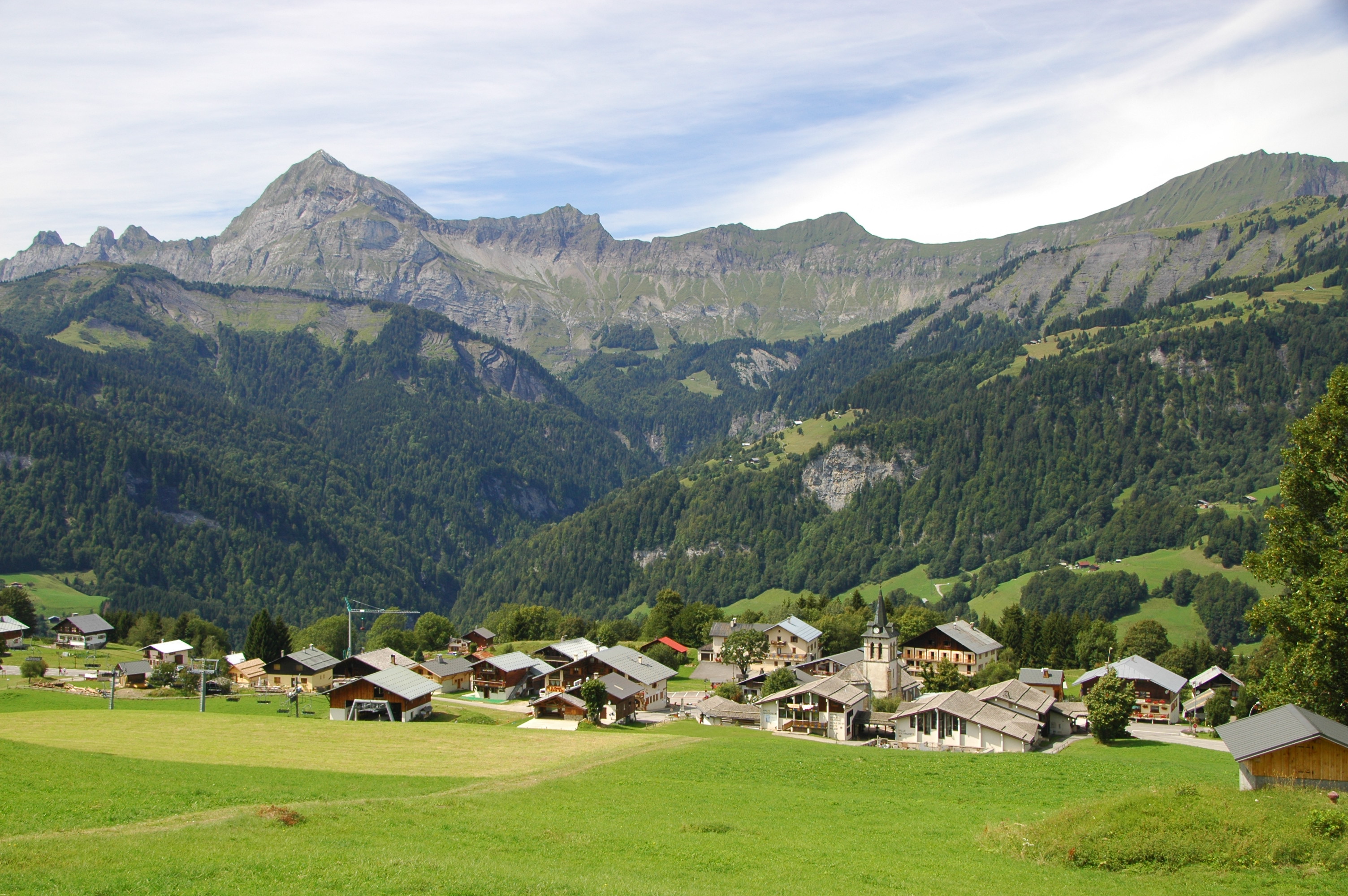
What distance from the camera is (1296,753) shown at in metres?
33.3

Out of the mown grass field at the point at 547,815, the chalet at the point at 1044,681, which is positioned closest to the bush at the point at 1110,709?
the mown grass field at the point at 547,815

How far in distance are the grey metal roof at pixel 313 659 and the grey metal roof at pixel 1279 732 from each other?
80461mm

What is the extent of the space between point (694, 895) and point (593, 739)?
3628cm

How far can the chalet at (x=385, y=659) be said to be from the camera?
93438mm

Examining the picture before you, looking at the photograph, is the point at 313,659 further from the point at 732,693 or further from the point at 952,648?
the point at 952,648

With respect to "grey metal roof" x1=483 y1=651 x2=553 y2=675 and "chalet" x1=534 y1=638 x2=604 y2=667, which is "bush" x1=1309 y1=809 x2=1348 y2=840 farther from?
"chalet" x1=534 y1=638 x2=604 y2=667

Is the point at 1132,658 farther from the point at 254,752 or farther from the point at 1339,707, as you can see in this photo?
the point at 254,752

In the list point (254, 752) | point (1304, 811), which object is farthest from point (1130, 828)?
point (254, 752)

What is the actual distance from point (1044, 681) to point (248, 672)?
76933 mm

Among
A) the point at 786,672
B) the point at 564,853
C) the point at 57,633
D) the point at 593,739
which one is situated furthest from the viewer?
the point at 57,633

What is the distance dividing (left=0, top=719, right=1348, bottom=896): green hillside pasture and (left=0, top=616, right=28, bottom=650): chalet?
8732cm

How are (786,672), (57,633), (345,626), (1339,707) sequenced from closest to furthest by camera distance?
(1339,707) → (786,672) → (57,633) → (345,626)

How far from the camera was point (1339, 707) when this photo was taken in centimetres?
3750

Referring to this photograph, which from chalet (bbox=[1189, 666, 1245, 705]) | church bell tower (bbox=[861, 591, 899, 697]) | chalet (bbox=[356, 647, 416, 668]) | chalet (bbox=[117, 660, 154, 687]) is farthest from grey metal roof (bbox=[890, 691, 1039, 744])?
chalet (bbox=[117, 660, 154, 687])
